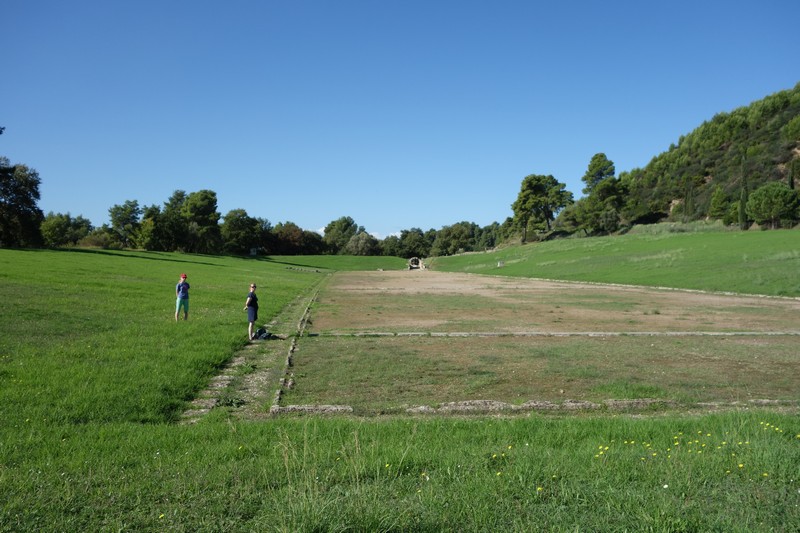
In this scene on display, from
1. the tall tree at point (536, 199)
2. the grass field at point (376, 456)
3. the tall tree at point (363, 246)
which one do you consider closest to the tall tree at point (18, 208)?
the grass field at point (376, 456)

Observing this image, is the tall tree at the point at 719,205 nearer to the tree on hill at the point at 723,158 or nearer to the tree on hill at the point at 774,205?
the tree on hill at the point at 723,158

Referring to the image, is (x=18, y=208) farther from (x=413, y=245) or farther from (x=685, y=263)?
(x=413, y=245)

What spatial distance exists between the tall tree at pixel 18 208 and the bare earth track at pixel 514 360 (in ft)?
187

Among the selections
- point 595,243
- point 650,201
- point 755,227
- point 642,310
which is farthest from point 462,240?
point 642,310

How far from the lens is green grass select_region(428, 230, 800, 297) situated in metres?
33.8

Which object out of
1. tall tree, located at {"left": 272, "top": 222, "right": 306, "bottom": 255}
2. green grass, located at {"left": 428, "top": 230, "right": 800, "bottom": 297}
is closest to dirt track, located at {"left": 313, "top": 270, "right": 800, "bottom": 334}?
green grass, located at {"left": 428, "top": 230, "right": 800, "bottom": 297}

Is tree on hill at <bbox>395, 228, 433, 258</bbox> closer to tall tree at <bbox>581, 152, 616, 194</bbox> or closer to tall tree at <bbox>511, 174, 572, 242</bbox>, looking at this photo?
tall tree at <bbox>511, 174, 572, 242</bbox>

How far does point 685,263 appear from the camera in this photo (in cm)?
4475

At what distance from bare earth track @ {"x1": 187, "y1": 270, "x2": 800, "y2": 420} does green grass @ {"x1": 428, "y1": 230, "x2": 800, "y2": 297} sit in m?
13.0

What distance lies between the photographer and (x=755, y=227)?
69.6 meters

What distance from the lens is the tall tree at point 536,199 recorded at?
373 ft

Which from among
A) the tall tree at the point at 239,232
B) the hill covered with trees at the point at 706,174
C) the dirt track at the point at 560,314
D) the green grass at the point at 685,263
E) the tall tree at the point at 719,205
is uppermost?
the hill covered with trees at the point at 706,174

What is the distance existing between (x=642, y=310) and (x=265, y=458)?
21.5 metres

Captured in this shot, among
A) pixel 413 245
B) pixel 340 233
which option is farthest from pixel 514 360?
pixel 340 233
